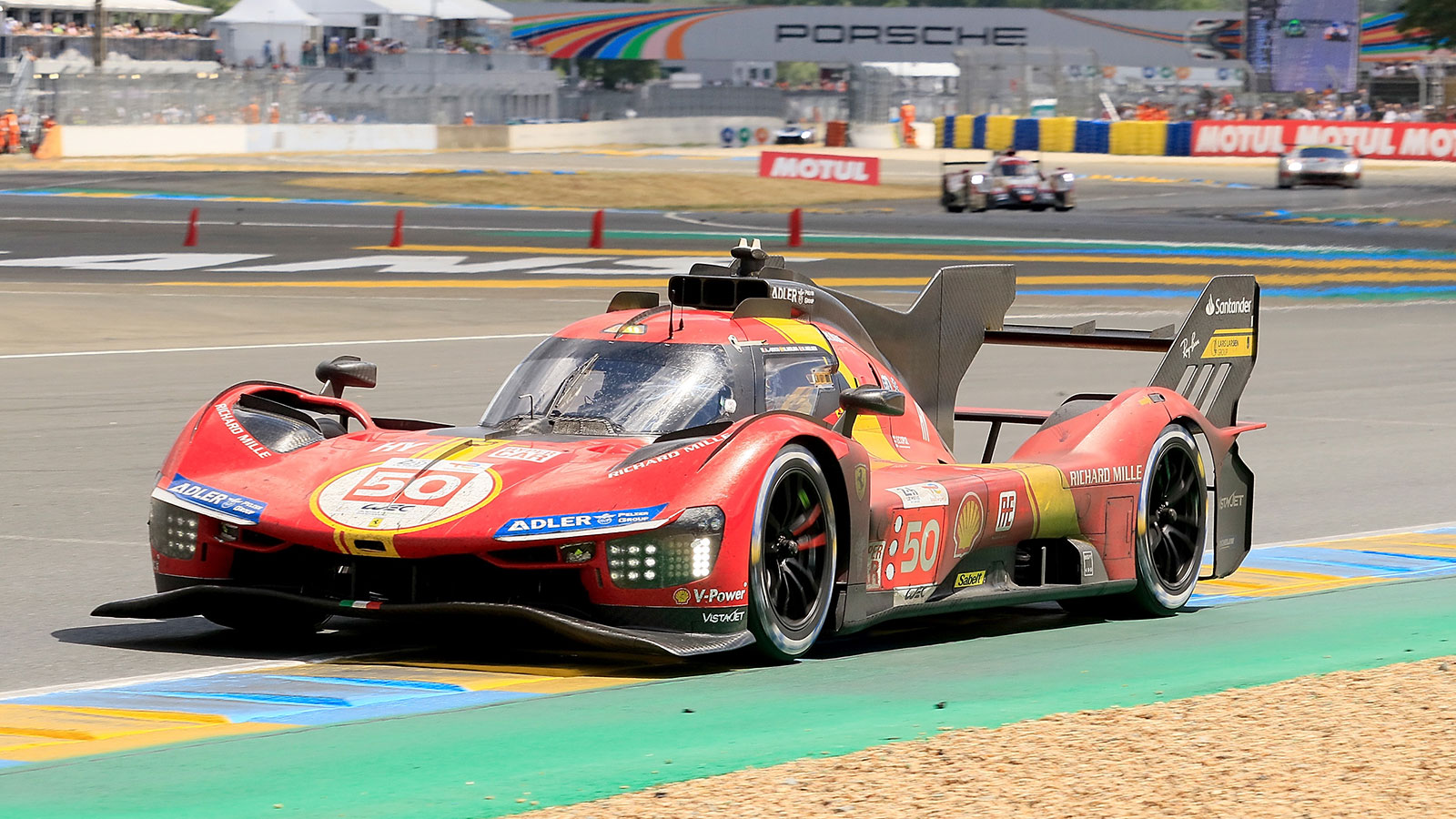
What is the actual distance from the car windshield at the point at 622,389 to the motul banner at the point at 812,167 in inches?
2030

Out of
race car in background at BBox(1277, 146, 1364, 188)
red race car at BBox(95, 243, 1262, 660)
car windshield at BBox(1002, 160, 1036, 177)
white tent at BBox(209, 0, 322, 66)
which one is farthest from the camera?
white tent at BBox(209, 0, 322, 66)

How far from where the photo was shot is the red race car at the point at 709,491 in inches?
268

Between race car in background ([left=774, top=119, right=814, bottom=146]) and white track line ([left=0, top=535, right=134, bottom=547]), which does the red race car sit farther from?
race car in background ([left=774, top=119, right=814, bottom=146])

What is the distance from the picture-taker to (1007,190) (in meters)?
47.3

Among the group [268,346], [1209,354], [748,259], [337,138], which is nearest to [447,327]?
[268,346]

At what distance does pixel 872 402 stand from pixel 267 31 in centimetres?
9017

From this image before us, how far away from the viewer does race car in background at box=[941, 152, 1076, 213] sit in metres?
46.4

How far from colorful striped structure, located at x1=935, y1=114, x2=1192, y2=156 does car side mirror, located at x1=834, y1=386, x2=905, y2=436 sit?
7063cm

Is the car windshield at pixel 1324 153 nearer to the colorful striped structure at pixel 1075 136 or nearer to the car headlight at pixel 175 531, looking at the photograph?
the colorful striped structure at pixel 1075 136

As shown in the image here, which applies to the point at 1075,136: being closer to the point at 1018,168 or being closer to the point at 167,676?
the point at 1018,168

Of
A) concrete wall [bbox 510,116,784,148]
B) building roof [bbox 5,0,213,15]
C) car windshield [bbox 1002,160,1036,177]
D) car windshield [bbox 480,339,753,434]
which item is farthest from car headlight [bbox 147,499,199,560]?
building roof [bbox 5,0,213,15]

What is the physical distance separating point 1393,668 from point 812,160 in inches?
2202

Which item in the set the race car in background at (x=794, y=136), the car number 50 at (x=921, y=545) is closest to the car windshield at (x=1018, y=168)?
the car number 50 at (x=921, y=545)

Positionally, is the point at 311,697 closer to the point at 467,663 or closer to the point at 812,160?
the point at 467,663
